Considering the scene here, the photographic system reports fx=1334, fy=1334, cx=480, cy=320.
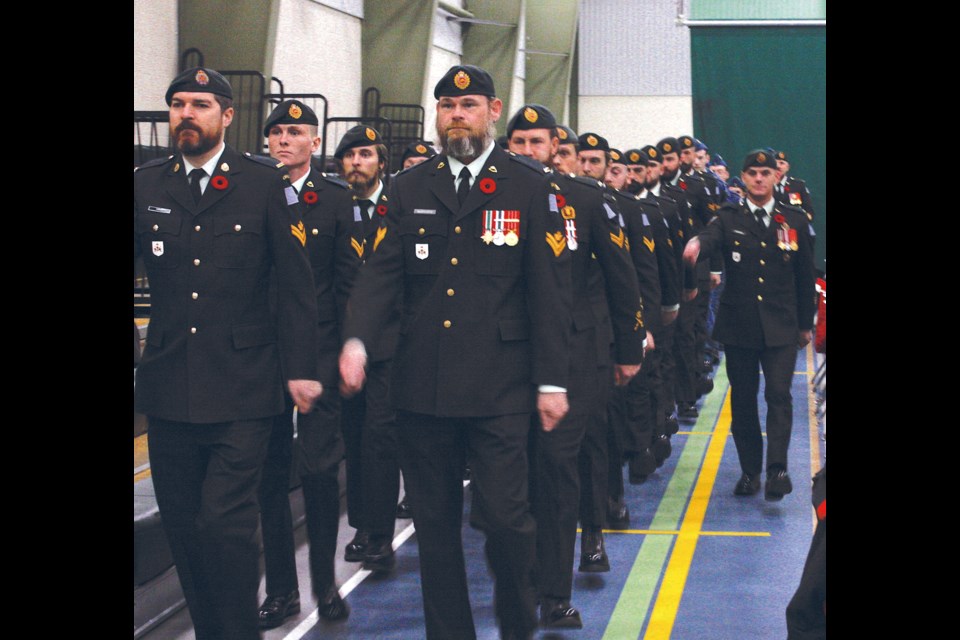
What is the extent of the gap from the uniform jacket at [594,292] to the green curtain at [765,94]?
1897 centimetres

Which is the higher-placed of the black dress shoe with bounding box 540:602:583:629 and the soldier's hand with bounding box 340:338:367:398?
the soldier's hand with bounding box 340:338:367:398

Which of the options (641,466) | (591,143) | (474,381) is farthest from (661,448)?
(474,381)

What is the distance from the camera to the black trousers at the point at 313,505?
517 cm

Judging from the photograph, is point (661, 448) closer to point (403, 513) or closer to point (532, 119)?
point (403, 513)

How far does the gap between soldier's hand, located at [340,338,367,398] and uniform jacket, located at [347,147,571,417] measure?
0.21ft

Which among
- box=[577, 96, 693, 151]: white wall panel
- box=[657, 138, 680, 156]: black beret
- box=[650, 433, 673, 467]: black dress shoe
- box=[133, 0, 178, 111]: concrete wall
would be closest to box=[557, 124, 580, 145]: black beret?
box=[650, 433, 673, 467]: black dress shoe

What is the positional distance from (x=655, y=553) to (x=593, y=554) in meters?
0.52

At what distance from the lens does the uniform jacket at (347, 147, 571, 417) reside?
4336mm

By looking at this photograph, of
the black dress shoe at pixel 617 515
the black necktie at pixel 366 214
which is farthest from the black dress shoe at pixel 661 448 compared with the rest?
the black necktie at pixel 366 214

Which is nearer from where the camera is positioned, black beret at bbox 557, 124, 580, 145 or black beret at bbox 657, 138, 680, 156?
black beret at bbox 557, 124, 580, 145

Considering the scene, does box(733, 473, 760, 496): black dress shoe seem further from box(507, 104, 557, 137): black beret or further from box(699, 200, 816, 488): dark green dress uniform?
box(507, 104, 557, 137): black beret
